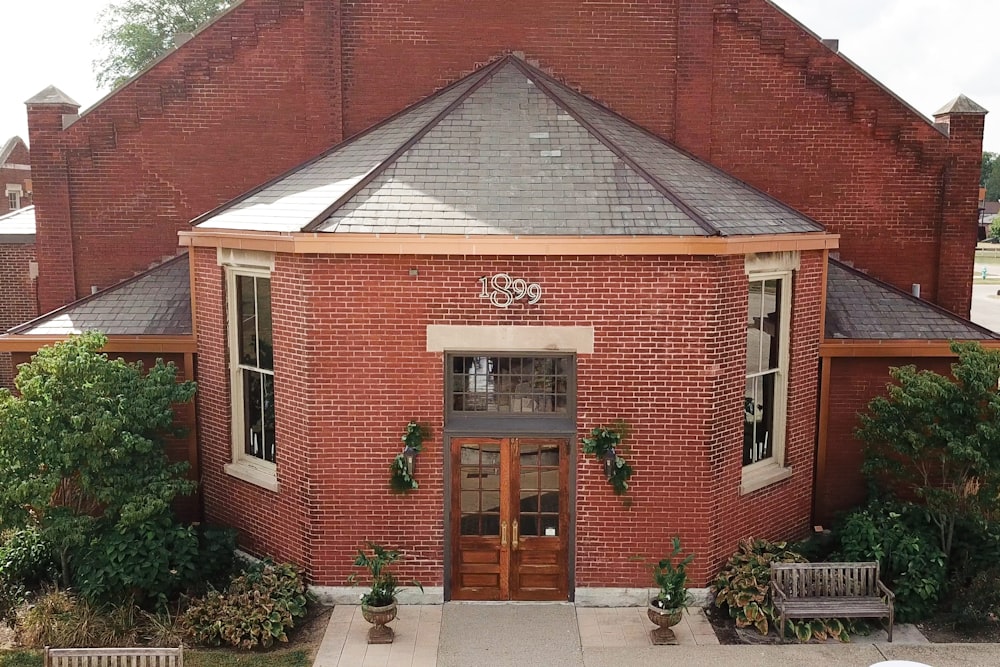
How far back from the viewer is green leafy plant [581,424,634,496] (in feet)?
34.8

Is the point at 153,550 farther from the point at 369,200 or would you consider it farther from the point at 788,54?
the point at 788,54

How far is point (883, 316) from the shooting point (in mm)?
13438

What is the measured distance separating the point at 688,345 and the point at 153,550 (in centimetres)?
715

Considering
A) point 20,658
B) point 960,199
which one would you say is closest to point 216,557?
point 20,658

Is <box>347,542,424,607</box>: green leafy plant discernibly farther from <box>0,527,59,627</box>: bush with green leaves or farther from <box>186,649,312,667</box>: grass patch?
<box>0,527,59,627</box>: bush with green leaves

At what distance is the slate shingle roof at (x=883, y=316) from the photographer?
1309 centimetres

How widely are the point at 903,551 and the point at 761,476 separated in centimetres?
197

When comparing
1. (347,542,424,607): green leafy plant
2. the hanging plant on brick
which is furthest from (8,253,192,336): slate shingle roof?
(347,542,424,607): green leafy plant

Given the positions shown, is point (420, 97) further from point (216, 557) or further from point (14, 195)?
point (14, 195)

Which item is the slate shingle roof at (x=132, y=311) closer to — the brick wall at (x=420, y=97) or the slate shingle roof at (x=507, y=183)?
the brick wall at (x=420, y=97)

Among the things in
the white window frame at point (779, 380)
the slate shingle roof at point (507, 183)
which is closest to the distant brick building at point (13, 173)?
the slate shingle roof at point (507, 183)

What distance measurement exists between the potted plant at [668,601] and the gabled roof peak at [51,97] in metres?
11.7

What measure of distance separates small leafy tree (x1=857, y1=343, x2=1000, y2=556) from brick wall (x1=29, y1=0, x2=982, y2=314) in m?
4.47

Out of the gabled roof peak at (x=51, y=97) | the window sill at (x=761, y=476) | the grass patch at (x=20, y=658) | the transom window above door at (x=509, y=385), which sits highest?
the gabled roof peak at (x=51, y=97)
